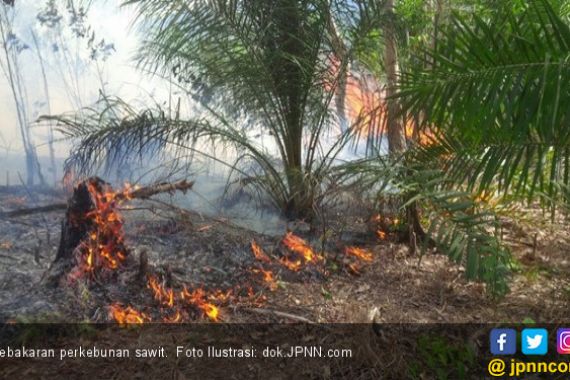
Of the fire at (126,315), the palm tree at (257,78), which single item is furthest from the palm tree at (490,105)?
the fire at (126,315)

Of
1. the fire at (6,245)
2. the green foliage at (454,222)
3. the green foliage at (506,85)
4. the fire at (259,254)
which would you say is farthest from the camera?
the fire at (259,254)

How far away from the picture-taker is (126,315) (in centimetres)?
207

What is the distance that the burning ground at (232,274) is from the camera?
2.18m

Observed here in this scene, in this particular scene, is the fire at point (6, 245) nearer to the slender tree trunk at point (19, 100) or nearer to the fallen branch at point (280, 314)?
the slender tree trunk at point (19, 100)

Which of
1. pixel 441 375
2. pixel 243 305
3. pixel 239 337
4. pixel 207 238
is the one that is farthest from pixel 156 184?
pixel 441 375

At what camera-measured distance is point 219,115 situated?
3400 millimetres

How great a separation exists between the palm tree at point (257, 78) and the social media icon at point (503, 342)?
4.56ft

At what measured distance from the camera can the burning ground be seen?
2184 mm

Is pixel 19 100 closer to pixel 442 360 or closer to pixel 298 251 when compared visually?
pixel 298 251

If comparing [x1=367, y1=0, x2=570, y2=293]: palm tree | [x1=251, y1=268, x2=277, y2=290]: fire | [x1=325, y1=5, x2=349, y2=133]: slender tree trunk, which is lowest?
[x1=251, y1=268, x2=277, y2=290]: fire

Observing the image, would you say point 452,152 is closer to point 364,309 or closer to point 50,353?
point 364,309

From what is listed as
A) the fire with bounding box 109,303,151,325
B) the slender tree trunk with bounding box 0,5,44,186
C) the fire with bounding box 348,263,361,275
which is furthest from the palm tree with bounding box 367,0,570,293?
the slender tree trunk with bounding box 0,5,44,186

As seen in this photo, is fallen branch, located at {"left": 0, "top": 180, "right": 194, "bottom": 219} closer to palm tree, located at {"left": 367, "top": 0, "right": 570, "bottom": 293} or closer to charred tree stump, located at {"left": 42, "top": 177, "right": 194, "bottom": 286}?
charred tree stump, located at {"left": 42, "top": 177, "right": 194, "bottom": 286}

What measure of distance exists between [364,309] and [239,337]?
0.62 metres
